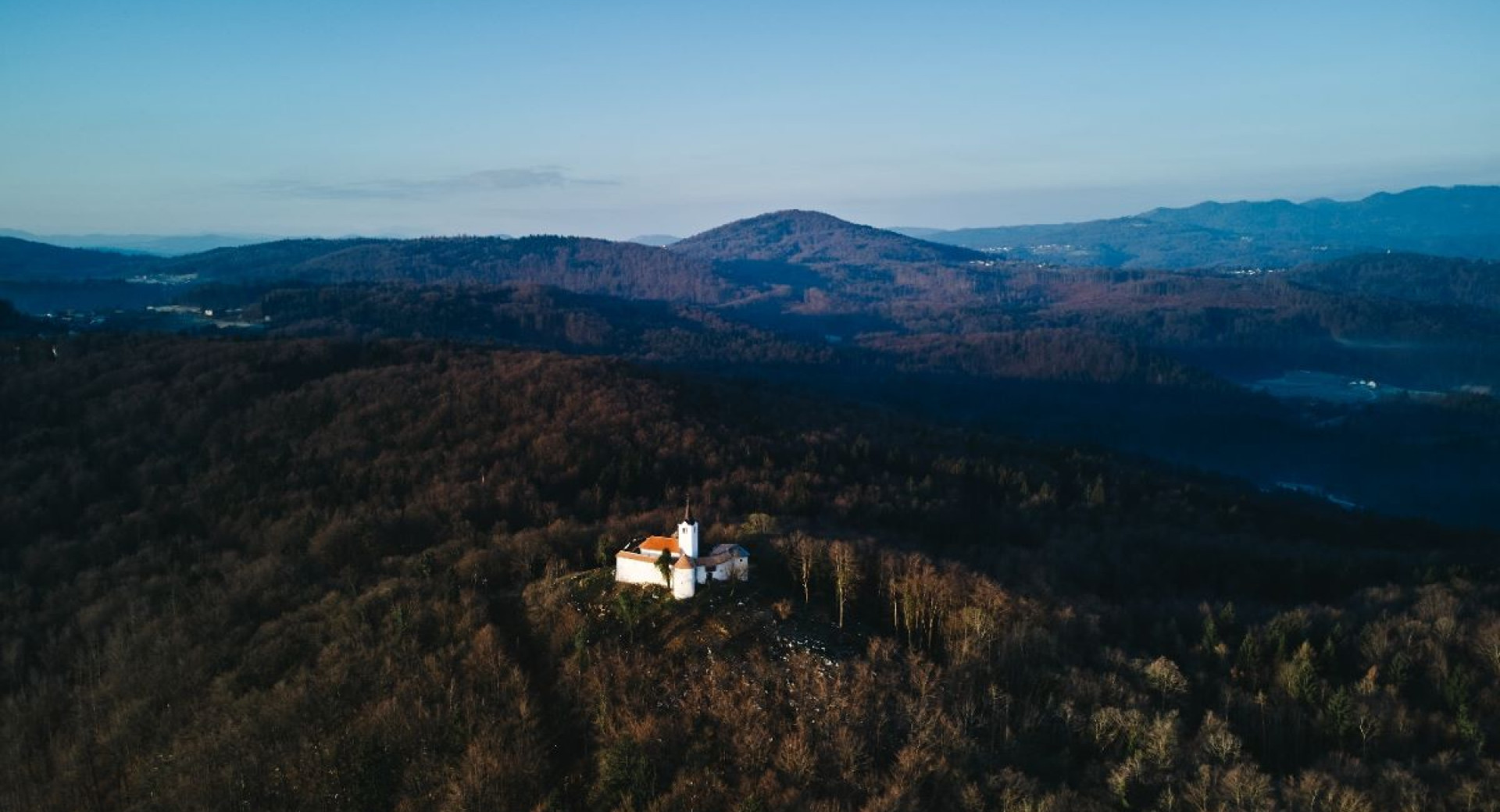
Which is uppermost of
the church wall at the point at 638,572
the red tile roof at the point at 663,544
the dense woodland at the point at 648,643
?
the red tile roof at the point at 663,544

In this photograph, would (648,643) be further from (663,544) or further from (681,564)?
(663,544)

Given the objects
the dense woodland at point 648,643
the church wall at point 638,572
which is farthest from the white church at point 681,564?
the dense woodland at point 648,643

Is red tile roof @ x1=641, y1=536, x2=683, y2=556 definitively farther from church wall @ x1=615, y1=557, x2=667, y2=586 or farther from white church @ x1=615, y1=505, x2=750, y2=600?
church wall @ x1=615, y1=557, x2=667, y2=586

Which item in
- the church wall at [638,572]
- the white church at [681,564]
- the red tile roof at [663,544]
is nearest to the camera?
the white church at [681,564]

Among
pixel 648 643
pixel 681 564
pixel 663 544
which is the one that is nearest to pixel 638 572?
pixel 663 544

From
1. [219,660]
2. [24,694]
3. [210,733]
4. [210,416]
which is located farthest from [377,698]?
[210,416]

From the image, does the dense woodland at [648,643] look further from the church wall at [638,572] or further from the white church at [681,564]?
the church wall at [638,572]
